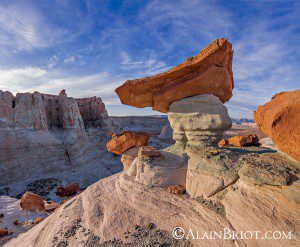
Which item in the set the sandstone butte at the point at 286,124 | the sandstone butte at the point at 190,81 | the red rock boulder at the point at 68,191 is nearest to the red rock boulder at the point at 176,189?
the sandstone butte at the point at 286,124

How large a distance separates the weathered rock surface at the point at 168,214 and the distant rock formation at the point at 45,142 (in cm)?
2063

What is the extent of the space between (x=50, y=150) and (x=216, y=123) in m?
26.1

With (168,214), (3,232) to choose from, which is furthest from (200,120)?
(3,232)

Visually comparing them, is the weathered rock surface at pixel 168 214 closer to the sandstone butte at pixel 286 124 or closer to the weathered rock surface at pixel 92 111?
the sandstone butte at pixel 286 124

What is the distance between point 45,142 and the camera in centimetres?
2605

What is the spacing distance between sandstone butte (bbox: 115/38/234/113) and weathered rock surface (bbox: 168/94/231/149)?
0.35 metres

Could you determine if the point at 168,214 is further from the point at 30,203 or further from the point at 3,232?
the point at 30,203

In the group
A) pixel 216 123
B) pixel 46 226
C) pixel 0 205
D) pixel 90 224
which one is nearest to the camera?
pixel 90 224

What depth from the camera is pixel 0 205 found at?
11.8 m

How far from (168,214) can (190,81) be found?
4.00m

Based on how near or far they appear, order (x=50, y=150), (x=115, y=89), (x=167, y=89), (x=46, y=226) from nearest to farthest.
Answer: (x=46, y=226), (x=167, y=89), (x=115, y=89), (x=50, y=150)

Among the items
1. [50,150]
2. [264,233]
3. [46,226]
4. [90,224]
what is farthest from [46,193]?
[264,233]

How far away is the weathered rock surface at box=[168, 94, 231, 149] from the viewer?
593 centimetres

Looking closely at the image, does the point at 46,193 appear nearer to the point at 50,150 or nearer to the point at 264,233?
the point at 50,150
